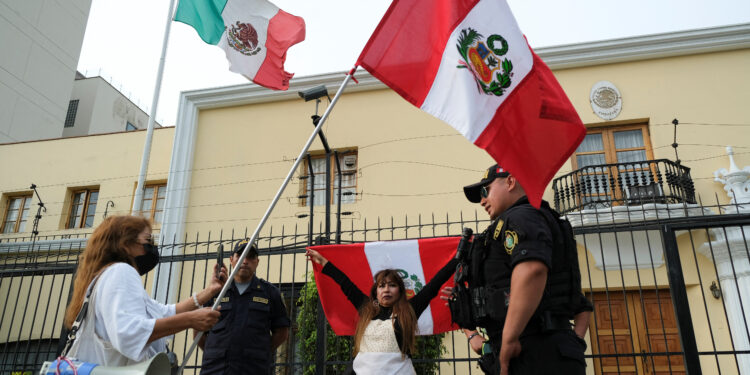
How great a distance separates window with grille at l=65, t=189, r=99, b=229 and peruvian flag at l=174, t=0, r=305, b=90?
8.53m

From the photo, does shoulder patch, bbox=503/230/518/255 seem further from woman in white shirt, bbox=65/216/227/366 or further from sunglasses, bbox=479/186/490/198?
woman in white shirt, bbox=65/216/227/366

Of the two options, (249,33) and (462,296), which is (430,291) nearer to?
(462,296)

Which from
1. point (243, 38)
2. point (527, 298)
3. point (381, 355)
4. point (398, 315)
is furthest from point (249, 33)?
point (527, 298)

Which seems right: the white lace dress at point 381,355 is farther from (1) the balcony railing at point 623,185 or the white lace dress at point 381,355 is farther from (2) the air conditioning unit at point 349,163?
(2) the air conditioning unit at point 349,163

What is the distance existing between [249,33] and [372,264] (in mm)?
3887

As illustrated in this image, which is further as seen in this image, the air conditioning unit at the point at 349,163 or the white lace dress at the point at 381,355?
the air conditioning unit at the point at 349,163

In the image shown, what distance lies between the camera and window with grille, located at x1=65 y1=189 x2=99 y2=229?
13953mm

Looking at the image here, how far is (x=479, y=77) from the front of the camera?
3.50m

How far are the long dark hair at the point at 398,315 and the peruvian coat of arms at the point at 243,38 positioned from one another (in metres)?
4.31

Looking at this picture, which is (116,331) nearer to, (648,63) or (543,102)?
(543,102)

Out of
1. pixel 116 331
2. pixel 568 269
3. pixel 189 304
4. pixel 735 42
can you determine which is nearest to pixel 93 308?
pixel 116 331

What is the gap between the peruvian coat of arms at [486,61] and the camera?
347 cm

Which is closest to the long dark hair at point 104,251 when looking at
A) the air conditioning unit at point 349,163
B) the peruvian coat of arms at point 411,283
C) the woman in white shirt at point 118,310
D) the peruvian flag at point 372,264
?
the woman in white shirt at point 118,310

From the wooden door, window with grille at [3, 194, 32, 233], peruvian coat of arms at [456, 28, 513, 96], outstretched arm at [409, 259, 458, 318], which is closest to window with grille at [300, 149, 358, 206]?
the wooden door
